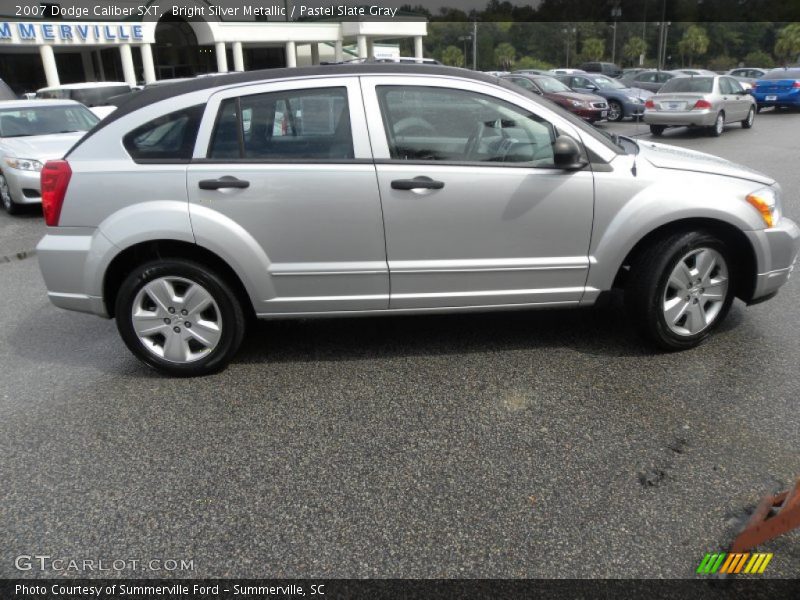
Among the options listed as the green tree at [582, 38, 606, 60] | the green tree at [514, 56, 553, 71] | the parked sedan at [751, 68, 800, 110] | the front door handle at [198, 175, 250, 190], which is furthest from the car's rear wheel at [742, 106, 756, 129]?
the green tree at [582, 38, 606, 60]

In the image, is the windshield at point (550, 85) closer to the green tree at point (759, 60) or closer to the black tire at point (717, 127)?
the black tire at point (717, 127)

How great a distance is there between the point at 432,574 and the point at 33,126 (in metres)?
10.6

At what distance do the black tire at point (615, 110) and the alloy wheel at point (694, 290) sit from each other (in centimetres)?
1888

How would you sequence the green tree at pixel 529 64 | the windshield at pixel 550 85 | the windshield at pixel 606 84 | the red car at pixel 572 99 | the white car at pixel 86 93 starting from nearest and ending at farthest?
the white car at pixel 86 93 → the red car at pixel 572 99 → the windshield at pixel 550 85 → the windshield at pixel 606 84 → the green tree at pixel 529 64

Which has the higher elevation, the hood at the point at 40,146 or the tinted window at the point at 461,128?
the tinted window at the point at 461,128

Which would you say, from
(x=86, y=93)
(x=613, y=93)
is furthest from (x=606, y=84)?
(x=86, y=93)

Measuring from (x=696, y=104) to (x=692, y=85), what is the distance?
0.98m

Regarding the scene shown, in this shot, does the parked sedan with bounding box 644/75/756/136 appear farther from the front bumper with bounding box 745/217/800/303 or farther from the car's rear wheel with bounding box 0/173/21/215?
the car's rear wheel with bounding box 0/173/21/215

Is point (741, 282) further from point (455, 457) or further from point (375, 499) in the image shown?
point (375, 499)

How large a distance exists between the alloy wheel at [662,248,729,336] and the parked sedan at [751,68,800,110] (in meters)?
23.9

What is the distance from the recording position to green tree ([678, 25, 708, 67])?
7325 centimetres

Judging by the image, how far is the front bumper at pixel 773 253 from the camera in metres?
4.06

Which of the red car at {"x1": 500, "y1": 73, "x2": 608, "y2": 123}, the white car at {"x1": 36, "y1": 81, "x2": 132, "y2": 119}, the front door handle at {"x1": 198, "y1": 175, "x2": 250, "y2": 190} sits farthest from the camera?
the red car at {"x1": 500, "y1": 73, "x2": 608, "y2": 123}

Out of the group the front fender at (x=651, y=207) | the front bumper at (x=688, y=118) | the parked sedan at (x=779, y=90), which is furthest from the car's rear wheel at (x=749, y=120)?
the front fender at (x=651, y=207)
